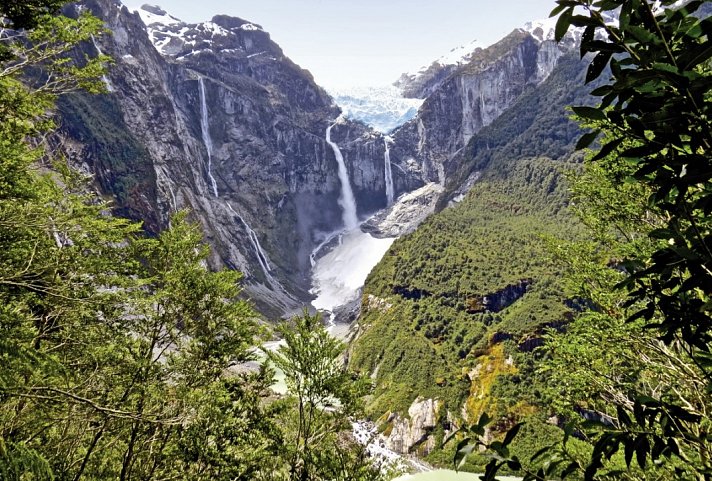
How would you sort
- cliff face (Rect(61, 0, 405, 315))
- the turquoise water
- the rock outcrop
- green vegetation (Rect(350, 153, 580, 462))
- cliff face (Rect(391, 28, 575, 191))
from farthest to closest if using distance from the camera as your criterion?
cliff face (Rect(391, 28, 575, 191)) → cliff face (Rect(61, 0, 405, 315)) → green vegetation (Rect(350, 153, 580, 462)) → the rock outcrop → the turquoise water

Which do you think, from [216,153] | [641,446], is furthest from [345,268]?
[641,446]

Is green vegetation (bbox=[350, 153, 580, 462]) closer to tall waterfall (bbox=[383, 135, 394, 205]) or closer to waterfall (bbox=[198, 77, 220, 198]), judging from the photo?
tall waterfall (bbox=[383, 135, 394, 205])

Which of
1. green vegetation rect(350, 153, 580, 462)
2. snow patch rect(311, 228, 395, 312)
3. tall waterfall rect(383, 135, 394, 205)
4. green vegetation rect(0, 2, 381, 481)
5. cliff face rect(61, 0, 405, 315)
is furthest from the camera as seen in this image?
tall waterfall rect(383, 135, 394, 205)

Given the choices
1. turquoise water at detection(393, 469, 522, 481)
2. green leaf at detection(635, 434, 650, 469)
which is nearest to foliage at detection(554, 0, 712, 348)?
green leaf at detection(635, 434, 650, 469)

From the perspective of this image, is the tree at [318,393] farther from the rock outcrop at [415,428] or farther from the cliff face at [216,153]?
the cliff face at [216,153]

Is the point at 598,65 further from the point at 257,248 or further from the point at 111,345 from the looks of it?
the point at 257,248

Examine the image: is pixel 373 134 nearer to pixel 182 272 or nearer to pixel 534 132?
pixel 534 132

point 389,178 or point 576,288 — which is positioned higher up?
point 389,178

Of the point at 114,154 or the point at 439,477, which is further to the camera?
the point at 114,154

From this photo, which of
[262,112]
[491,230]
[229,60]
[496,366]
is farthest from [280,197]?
[496,366]
